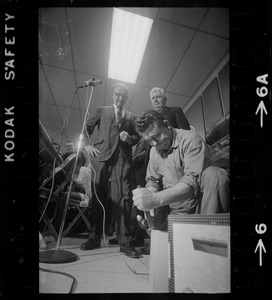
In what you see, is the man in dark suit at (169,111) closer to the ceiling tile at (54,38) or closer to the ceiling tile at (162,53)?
the ceiling tile at (162,53)

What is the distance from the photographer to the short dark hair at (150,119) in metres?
1.33

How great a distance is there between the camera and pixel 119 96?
4.54 ft

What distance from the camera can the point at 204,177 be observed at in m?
1.25

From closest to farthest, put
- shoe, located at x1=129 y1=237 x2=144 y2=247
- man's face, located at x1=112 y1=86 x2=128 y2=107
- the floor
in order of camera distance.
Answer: the floor
shoe, located at x1=129 y1=237 x2=144 y2=247
man's face, located at x1=112 y1=86 x2=128 y2=107

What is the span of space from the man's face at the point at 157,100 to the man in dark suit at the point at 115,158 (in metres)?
0.14

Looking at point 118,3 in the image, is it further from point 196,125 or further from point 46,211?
point 46,211

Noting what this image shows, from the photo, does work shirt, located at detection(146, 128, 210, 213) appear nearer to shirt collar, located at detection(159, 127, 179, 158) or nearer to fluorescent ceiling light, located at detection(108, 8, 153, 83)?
shirt collar, located at detection(159, 127, 179, 158)

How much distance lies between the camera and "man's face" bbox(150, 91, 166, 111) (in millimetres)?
1351

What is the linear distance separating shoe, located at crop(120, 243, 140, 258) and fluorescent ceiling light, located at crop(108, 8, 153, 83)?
3.05 feet

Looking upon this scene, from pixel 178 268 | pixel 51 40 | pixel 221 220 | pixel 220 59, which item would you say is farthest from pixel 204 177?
pixel 51 40

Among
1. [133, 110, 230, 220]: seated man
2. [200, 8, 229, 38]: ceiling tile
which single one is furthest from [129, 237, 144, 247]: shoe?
[200, 8, 229, 38]: ceiling tile
